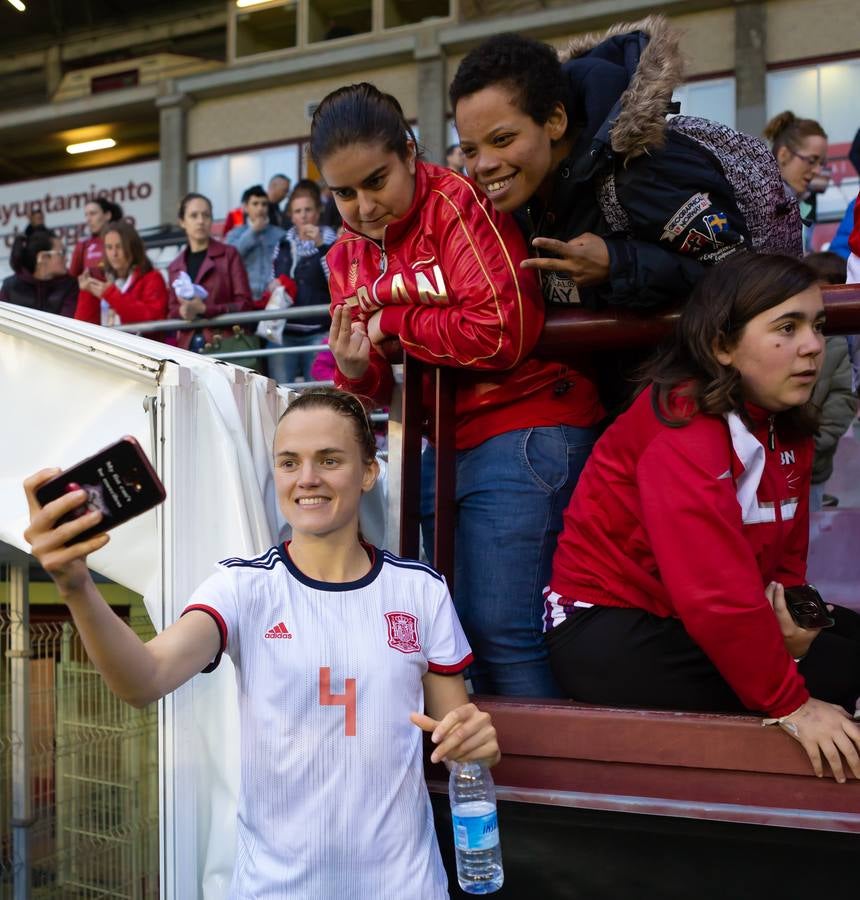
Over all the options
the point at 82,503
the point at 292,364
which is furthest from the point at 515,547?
the point at 292,364

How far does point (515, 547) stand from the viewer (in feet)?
6.87

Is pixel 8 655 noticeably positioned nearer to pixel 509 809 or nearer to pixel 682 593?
pixel 509 809

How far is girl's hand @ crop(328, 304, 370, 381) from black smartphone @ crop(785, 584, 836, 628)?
3.35ft

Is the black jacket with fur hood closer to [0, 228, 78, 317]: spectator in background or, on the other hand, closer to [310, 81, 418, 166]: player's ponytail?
[310, 81, 418, 166]: player's ponytail

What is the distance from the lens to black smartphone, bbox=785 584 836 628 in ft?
5.86

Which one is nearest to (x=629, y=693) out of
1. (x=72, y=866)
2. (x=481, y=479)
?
(x=481, y=479)

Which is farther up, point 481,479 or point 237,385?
point 237,385

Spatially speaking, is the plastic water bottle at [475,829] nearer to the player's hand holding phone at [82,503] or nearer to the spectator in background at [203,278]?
the player's hand holding phone at [82,503]

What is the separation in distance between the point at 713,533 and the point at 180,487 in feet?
4.26

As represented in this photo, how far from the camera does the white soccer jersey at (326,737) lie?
1715 millimetres

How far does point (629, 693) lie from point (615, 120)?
44.6 inches

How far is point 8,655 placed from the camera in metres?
4.71

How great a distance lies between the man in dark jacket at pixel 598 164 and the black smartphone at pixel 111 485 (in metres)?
0.91

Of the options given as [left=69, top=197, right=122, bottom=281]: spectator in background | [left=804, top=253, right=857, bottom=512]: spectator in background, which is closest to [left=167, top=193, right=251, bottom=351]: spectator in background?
[left=69, top=197, right=122, bottom=281]: spectator in background
